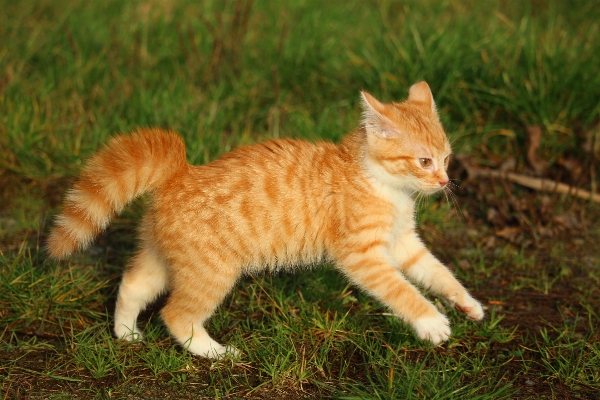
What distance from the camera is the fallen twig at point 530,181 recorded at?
457cm

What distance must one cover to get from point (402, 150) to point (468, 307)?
0.75 metres

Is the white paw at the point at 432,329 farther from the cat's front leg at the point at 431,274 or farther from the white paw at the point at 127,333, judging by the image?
the white paw at the point at 127,333

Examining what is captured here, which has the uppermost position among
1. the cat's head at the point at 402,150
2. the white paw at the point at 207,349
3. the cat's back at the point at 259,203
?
the cat's head at the point at 402,150

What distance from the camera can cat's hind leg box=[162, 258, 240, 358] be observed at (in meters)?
3.05

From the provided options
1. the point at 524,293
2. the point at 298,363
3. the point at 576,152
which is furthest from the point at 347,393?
the point at 576,152

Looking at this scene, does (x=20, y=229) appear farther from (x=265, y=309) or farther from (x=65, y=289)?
(x=265, y=309)

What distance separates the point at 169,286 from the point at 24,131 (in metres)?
2.03

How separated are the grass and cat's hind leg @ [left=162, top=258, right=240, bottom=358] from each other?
65 mm

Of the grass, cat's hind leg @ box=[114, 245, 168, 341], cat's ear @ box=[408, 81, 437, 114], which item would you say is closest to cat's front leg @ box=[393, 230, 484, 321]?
the grass

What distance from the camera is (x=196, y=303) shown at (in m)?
3.07

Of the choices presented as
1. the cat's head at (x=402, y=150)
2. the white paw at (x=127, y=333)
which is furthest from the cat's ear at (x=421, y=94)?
the white paw at (x=127, y=333)

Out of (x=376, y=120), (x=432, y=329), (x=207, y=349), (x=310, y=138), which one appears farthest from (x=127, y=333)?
(x=310, y=138)

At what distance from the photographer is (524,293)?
12.3 feet

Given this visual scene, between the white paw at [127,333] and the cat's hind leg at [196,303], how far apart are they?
168 millimetres
